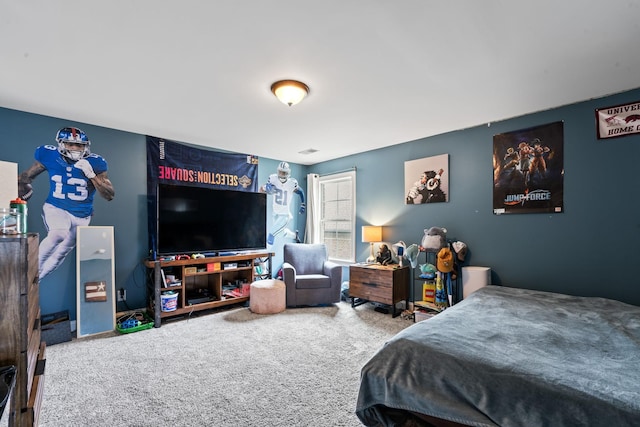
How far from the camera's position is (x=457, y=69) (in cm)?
221

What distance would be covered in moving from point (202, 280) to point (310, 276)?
1534mm

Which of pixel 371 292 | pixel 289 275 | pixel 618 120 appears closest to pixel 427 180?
pixel 371 292

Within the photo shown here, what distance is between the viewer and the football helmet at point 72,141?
10.6 feet

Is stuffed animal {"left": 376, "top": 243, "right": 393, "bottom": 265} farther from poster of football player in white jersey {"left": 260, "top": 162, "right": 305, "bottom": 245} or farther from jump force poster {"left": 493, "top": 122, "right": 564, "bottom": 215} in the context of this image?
poster of football player in white jersey {"left": 260, "top": 162, "right": 305, "bottom": 245}

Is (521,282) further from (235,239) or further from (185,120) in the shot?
(185,120)

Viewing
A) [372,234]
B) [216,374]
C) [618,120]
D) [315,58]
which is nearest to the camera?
[315,58]

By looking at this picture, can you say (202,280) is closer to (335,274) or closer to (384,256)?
(335,274)

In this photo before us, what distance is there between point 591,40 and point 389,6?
137 centimetres

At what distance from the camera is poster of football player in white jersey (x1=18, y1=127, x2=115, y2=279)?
3.13 m

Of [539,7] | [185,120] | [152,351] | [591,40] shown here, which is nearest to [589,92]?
[591,40]

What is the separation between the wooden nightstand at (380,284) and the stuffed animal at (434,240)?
48cm

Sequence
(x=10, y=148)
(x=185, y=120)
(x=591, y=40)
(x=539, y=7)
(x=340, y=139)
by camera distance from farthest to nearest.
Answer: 1. (x=340, y=139)
2. (x=185, y=120)
3. (x=10, y=148)
4. (x=591, y=40)
5. (x=539, y=7)

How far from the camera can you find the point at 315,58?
2.09 m

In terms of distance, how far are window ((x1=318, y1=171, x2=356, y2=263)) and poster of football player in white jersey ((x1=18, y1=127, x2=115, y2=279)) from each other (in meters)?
3.32
